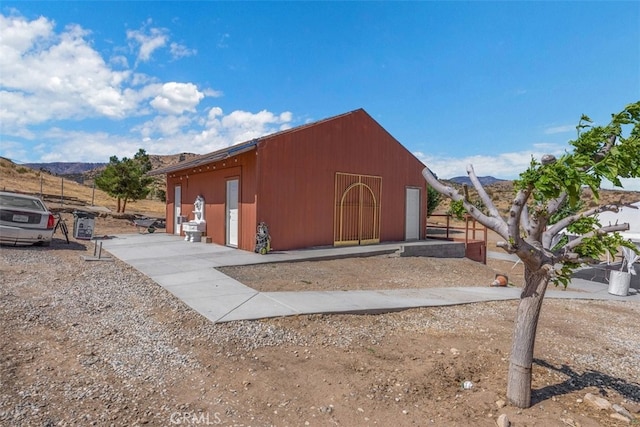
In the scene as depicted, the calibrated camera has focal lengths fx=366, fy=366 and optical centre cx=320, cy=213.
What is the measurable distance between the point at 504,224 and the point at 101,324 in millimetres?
4537

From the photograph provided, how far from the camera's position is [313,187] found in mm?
11352

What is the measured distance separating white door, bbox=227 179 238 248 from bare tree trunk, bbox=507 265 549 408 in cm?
901

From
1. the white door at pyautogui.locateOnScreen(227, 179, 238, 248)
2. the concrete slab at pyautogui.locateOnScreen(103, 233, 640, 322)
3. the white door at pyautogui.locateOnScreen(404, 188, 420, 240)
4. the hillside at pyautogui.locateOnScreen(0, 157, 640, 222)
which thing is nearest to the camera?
the concrete slab at pyautogui.locateOnScreen(103, 233, 640, 322)

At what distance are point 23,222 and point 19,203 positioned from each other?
0.68m

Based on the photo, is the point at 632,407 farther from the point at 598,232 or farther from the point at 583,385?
the point at 598,232

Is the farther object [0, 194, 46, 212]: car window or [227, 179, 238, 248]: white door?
[227, 179, 238, 248]: white door

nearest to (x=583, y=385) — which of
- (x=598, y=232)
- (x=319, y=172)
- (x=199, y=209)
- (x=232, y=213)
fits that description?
(x=598, y=232)

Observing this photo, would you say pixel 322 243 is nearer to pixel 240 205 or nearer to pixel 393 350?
pixel 240 205

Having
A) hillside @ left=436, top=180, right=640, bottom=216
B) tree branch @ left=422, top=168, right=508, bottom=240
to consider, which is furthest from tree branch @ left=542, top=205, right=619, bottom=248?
tree branch @ left=422, top=168, right=508, bottom=240

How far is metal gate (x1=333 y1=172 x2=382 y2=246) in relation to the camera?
1208 centimetres

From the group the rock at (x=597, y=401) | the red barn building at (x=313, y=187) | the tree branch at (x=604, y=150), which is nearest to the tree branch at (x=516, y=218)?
the tree branch at (x=604, y=150)

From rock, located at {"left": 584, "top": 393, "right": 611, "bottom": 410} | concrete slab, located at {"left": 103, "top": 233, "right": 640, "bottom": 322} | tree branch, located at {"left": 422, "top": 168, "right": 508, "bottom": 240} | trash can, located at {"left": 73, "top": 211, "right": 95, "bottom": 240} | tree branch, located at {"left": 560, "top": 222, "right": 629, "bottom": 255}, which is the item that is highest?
tree branch, located at {"left": 422, "top": 168, "right": 508, "bottom": 240}

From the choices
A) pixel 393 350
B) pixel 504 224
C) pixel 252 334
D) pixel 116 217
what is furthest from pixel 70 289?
pixel 116 217

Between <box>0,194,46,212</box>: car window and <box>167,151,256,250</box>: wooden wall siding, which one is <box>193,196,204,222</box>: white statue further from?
<box>0,194,46,212</box>: car window
